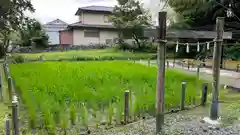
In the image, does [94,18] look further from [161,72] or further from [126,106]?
[161,72]

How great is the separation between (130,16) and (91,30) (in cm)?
545

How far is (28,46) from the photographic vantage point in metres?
20.3

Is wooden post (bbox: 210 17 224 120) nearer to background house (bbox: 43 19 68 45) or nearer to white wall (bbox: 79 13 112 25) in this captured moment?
white wall (bbox: 79 13 112 25)

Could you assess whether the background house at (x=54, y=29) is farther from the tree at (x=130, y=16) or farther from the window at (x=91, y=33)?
the tree at (x=130, y=16)

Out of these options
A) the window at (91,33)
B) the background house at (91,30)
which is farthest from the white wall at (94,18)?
the window at (91,33)

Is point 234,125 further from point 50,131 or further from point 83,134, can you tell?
point 50,131

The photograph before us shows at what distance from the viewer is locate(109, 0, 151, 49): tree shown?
17703mm

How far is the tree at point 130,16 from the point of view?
17.7 meters

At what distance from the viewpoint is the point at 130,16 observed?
1866 centimetres

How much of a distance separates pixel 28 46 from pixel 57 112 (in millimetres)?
18895

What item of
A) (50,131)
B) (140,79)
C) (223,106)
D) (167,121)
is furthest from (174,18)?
(50,131)

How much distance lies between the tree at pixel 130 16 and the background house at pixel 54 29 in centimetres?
1164

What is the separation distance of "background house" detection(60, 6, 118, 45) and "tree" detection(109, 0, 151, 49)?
12.1ft

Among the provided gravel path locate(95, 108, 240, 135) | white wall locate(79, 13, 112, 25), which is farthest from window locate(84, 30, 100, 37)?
gravel path locate(95, 108, 240, 135)
